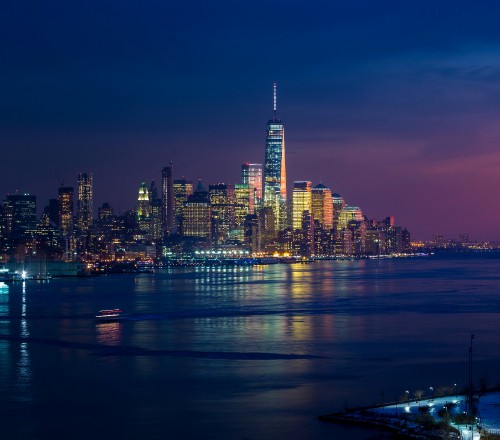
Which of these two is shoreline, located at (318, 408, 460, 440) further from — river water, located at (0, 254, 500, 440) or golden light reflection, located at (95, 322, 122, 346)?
golden light reflection, located at (95, 322, 122, 346)

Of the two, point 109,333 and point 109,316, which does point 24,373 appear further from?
point 109,316

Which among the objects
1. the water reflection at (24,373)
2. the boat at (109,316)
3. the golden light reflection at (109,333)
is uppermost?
the boat at (109,316)

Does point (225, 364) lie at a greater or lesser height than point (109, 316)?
lesser

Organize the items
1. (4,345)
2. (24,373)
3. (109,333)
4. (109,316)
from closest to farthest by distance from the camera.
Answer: (24,373) < (4,345) < (109,333) < (109,316)

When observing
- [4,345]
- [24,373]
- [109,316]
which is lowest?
[24,373]

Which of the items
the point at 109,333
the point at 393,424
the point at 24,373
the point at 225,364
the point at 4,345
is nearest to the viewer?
the point at 393,424

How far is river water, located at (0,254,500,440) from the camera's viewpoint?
25.1 meters

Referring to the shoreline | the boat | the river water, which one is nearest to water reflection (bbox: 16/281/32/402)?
the river water

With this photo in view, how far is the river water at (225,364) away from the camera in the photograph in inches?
990

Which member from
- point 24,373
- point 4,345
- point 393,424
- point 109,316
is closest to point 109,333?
point 4,345

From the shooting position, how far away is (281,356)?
36.3 m

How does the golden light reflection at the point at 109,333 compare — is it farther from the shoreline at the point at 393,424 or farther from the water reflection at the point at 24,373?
the shoreline at the point at 393,424

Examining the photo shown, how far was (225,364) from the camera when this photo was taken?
3425 centimetres

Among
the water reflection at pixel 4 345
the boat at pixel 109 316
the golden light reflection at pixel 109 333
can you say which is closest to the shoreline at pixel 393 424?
the water reflection at pixel 4 345
